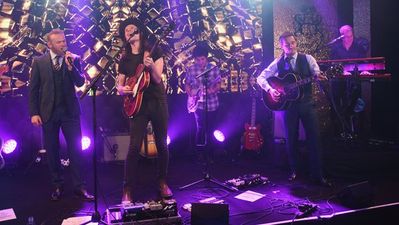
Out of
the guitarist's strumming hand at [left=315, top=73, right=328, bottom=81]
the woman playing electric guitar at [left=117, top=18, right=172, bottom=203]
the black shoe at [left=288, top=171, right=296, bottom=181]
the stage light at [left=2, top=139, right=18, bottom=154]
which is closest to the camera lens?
the woman playing electric guitar at [left=117, top=18, right=172, bottom=203]

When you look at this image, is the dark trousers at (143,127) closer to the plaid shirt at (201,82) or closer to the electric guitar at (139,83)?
the electric guitar at (139,83)

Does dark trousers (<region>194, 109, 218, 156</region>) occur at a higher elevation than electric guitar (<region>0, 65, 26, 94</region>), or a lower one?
lower

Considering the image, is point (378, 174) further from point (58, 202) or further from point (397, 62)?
point (58, 202)

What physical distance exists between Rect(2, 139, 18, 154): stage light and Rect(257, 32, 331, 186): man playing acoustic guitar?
15.9 feet

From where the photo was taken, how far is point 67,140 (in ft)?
19.7

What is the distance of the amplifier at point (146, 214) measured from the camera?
4.48 m

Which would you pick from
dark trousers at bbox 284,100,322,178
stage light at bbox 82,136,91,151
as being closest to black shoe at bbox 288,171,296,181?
dark trousers at bbox 284,100,322,178

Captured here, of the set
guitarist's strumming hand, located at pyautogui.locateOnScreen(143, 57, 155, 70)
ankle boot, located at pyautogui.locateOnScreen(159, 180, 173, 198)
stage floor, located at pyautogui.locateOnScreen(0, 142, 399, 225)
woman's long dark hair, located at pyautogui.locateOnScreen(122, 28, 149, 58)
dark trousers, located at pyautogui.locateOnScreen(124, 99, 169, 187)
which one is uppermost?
woman's long dark hair, located at pyautogui.locateOnScreen(122, 28, 149, 58)

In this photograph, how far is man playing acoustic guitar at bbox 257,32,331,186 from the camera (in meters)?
6.42

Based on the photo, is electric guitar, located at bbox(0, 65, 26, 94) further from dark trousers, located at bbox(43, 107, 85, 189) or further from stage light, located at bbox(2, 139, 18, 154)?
dark trousers, located at bbox(43, 107, 85, 189)

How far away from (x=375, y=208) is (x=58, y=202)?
4.12 meters

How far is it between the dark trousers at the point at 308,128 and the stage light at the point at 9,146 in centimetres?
506

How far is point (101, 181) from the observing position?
710 centimetres

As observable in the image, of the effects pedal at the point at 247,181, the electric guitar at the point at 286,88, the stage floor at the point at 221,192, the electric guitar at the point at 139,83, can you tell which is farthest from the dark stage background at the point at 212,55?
the electric guitar at the point at 139,83
